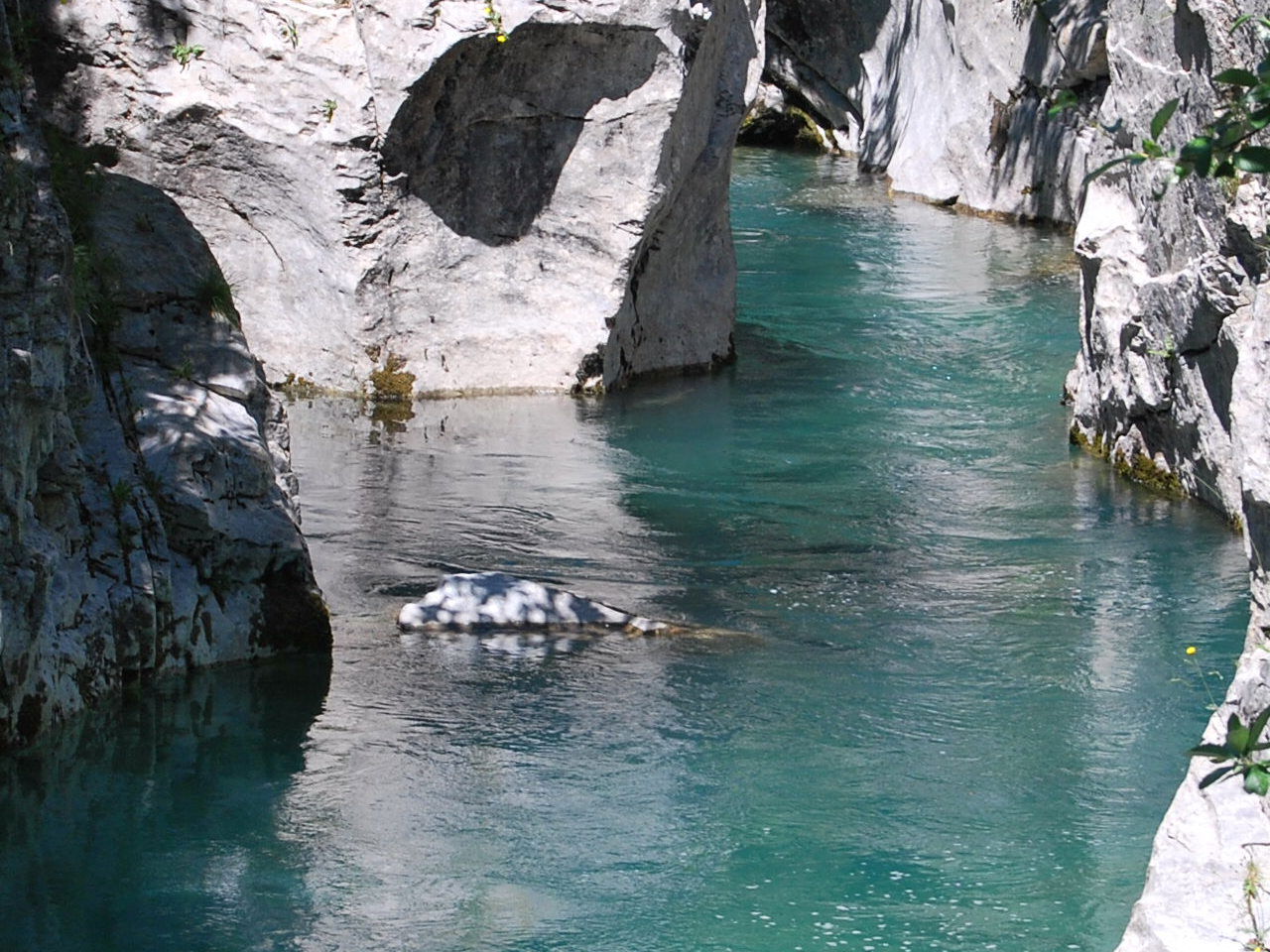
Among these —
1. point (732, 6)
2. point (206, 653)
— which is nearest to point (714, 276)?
point (732, 6)

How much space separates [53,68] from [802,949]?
8.87 meters

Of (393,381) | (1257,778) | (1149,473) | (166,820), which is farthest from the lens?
(393,381)

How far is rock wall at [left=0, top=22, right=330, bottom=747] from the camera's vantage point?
6.20 m

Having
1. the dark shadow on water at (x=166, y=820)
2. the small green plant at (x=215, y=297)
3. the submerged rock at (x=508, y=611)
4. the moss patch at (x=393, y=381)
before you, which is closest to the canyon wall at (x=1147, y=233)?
the dark shadow on water at (x=166, y=820)

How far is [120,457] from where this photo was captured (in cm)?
740

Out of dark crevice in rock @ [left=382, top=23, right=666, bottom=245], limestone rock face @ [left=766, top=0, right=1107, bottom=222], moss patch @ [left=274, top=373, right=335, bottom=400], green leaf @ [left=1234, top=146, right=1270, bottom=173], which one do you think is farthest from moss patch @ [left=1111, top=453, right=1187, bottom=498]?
green leaf @ [left=1234, top=146, right=1270, bottom=173]

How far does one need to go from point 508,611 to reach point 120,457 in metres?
1.97

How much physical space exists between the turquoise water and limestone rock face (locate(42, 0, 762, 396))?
2.57 ft

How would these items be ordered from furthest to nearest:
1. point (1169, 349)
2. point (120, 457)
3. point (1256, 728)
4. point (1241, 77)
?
point (1169, 349), point (120, 457), point (1256, 728), point (1241, 77)

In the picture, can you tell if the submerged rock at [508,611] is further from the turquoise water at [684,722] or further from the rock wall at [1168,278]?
the rock wall at [1168,278]

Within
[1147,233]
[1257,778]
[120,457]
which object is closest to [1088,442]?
[1147,233]

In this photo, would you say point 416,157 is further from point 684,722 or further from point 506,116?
point 684,722

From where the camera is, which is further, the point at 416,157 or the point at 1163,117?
the point at 416,157

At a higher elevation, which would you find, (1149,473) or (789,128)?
(789,128)
